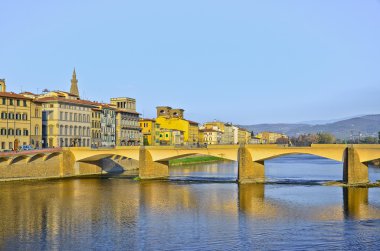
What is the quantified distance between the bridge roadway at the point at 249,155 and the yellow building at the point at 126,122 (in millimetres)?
27012

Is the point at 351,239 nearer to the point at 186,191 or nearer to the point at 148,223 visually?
the point at 148,223

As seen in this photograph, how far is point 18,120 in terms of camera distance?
78.6m

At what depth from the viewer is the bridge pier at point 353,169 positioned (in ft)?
193

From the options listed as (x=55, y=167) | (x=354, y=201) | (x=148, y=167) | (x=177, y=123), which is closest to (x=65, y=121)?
(x=55, y=167)

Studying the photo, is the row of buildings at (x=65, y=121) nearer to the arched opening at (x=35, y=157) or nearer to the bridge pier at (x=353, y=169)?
the arched opening at (x=35, y=157)

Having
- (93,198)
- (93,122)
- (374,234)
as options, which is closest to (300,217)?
(374,234)

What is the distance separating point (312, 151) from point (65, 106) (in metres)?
45.3

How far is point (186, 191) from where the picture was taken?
57.4 meters

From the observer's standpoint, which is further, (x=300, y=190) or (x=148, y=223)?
(x=300, y=190)

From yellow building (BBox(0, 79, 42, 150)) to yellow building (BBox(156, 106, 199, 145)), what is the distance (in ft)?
231

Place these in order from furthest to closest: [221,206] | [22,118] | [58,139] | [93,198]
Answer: [58,139] → [22,118] → [93,198] → [221,206]

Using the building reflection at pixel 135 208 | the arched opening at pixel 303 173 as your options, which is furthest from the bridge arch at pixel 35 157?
the arched opening at pixel 303 173

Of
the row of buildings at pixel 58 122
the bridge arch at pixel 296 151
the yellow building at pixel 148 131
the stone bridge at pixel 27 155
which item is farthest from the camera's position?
the yellow building at pixel 148 131

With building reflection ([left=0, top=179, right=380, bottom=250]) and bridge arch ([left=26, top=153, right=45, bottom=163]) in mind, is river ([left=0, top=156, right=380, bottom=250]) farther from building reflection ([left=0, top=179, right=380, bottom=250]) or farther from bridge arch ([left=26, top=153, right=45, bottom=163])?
bridge arch ([left=26, top=153, right=45, bottom=163])
